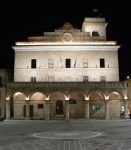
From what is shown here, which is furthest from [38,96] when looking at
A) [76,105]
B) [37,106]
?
[76,105]

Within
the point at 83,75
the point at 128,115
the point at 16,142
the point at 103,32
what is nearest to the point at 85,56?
the point at 83,75

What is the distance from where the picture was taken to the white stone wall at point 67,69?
183 feet

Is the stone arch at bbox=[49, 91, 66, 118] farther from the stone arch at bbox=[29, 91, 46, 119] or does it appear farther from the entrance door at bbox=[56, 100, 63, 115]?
the stone arch at bbox=[29, 91, 46, 119]

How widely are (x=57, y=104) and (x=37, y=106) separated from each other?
10.9 feet

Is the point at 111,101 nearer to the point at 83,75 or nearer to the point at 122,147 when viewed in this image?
the point at 83,75

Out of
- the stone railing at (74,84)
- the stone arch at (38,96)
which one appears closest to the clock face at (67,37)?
the stone railing at (74,84)

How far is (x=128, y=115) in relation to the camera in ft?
175

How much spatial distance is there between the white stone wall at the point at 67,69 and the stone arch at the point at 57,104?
268 centimetres

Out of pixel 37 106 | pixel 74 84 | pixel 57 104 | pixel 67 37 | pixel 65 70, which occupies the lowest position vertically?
pixel 37 106

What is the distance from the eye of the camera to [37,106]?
181 feet

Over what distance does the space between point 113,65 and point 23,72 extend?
15.2 meters

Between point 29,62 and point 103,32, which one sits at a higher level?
point 103,32

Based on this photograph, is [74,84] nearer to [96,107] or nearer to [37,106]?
[96,107]

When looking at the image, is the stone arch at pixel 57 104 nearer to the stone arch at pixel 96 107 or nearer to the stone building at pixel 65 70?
the stone building at pixel 65 70
